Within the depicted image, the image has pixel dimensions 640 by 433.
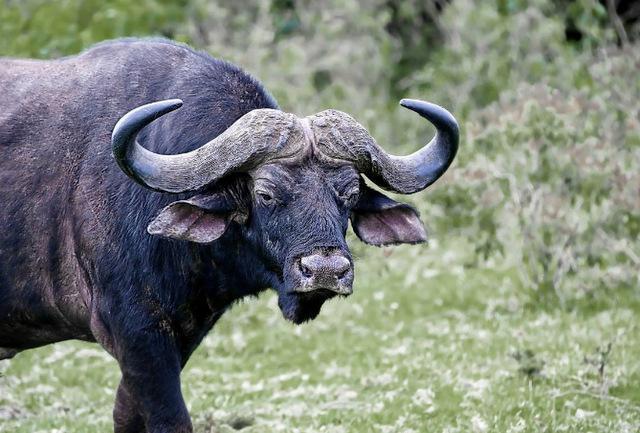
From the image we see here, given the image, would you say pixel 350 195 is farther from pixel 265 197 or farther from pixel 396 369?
pixel 396 369

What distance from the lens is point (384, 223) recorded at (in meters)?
6.71

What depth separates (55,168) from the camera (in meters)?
6.72

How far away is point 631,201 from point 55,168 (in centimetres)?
578

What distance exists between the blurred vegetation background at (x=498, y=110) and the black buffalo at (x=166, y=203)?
4.07 meters

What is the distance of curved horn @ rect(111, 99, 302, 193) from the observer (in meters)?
6.09

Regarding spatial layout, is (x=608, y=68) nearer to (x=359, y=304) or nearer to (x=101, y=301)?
(x=359, y=304)

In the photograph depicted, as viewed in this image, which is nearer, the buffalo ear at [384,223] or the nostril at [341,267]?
the nostril at [341,267]

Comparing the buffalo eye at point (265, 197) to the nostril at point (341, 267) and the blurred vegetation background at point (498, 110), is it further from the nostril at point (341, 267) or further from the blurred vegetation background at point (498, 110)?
the blurred vegetation background at point (498, 110)

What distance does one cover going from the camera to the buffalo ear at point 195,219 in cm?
616

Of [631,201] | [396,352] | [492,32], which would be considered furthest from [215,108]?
[492,32]

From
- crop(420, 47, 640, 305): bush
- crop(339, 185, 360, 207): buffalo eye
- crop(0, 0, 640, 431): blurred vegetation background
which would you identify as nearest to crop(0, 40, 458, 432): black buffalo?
crop(339, 185, 360, 207): buffalo eye

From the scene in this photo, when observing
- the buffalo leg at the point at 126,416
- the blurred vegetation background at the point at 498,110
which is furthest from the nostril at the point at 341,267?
the blurred vegetation background at the point at 498,110

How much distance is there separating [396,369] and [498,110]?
3452mm

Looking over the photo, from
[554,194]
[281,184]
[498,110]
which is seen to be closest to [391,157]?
[281,184]
